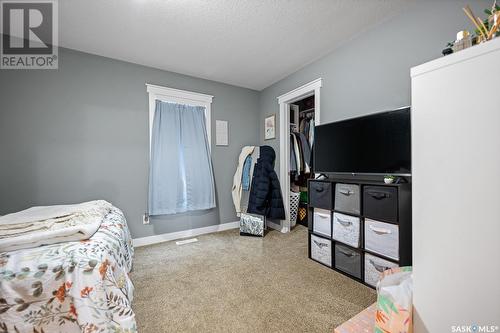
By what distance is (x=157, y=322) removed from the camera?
4.27 ft

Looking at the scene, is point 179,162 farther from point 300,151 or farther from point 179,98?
point 300,151

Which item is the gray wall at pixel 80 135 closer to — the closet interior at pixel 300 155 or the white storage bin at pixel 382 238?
the closet interior at pixel 300 155

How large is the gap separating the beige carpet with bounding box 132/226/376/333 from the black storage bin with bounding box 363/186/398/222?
62cm

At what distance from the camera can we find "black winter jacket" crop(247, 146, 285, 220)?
3037mm

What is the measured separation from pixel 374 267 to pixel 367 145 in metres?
1.04

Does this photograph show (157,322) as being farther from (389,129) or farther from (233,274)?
(389,129)

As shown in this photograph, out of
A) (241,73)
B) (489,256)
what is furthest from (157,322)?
(241,73)

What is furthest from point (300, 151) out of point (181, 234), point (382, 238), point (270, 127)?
point (181, 234)

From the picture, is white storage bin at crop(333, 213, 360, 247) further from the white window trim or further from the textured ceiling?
the white window trim

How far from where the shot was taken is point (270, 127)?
3354mm

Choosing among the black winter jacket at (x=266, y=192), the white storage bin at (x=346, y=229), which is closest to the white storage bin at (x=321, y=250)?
the white storage bin at (x=346, y=229)

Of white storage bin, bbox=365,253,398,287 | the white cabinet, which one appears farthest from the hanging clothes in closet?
the white cabinet

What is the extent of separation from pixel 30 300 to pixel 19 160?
2004 millimetres

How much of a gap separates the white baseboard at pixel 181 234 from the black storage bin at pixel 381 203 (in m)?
2.20
